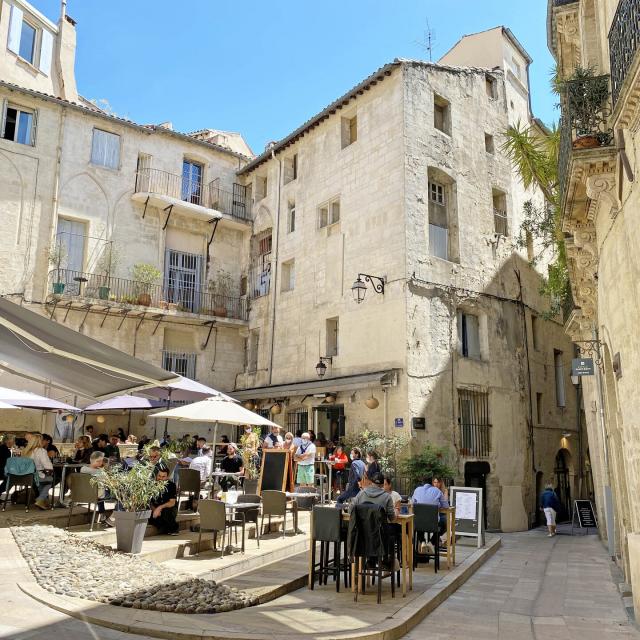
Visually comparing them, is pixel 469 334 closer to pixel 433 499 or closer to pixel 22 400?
pixel 433 499

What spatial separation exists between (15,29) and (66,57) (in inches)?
88.0

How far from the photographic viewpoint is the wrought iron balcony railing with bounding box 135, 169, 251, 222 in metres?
21.6

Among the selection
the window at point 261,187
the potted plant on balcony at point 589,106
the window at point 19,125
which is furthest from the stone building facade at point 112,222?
the potted plant on balcony at point 589,106

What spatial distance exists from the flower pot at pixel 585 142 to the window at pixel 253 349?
51.7ft

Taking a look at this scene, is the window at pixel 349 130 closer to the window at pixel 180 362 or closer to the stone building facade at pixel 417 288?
the stone building facade at pixel 417 288

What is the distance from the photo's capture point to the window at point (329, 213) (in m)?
20.2

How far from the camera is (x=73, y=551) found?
7844 mm

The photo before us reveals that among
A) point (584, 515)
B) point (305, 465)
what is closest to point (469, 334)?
point (584, 515)

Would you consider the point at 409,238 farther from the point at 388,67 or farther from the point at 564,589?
the point at 564,589

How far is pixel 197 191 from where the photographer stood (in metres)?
23.2

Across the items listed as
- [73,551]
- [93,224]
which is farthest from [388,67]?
[73,551]

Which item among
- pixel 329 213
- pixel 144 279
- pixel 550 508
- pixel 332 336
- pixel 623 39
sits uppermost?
pixel 329 213

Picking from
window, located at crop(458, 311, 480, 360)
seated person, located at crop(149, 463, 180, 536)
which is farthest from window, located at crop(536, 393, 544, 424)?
seated person, located at crop(149, 463, 180, 536)

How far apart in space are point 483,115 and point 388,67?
4.31 m
